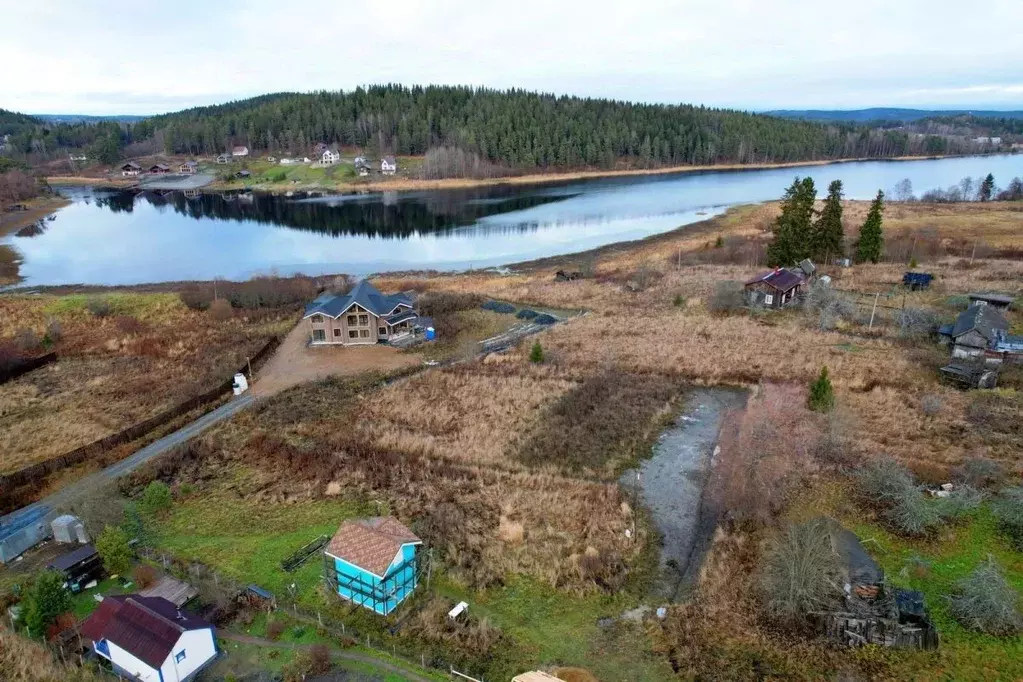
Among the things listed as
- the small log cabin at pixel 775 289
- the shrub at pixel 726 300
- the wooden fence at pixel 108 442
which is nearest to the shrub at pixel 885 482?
the shrub at pixel 726 300

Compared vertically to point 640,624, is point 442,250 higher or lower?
higher

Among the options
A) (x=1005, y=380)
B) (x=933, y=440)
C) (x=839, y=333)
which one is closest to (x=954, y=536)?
(x=933, y=440)

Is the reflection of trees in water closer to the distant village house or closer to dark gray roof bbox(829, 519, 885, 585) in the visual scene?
the distant village house

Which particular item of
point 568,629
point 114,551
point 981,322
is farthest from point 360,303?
point 981,322

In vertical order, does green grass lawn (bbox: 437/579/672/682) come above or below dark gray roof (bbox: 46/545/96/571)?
below

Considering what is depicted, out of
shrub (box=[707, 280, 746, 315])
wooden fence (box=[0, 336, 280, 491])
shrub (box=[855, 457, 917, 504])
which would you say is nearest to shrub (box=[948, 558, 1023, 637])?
shrub (box=[855, 457, 917, 504])

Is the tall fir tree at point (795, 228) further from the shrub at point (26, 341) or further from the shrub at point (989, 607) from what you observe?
the shrub at point (26, 341)

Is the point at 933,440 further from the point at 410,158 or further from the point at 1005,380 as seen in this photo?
the point at 410,158
